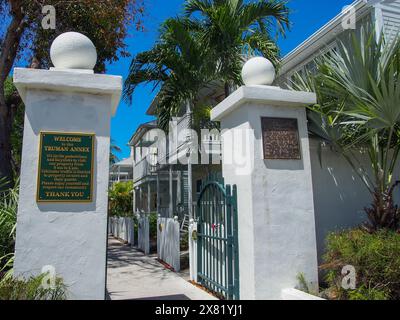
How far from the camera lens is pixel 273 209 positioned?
199 inches

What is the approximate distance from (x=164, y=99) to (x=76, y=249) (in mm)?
6225

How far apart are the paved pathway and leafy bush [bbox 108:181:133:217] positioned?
47.5 ft

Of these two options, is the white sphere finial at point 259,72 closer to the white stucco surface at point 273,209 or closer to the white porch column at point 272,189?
the white porch column at point 272,189

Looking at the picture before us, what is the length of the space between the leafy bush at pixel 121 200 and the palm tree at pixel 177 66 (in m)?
16.5

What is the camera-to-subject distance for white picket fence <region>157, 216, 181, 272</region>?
9273mm

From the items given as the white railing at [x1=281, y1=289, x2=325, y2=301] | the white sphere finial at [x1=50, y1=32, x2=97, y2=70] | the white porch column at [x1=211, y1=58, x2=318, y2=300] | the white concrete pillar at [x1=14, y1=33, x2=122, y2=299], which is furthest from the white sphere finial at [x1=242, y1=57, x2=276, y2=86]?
the white railing at [x1=281, y1=289, x2=325, y2=301]

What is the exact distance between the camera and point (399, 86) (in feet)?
15.2

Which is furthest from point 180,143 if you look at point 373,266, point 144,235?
point 373,266

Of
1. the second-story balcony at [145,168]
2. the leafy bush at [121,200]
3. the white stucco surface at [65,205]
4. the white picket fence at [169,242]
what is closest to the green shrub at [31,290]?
the white stucco surface at [65,205]

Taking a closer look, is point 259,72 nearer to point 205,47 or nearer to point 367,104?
point 367,104

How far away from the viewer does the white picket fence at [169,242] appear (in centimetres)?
927

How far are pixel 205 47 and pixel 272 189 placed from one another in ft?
18.8
